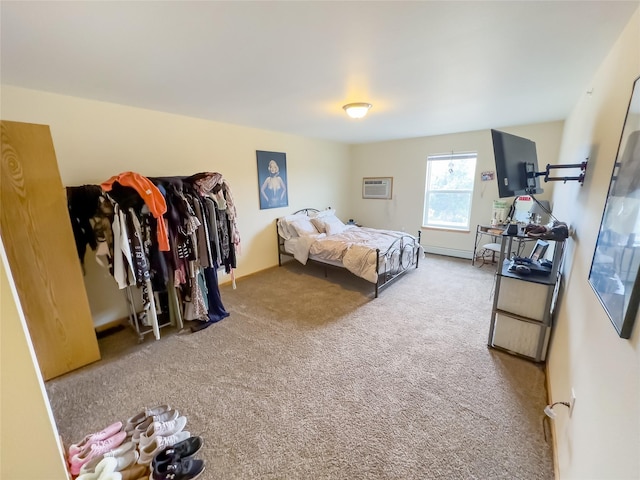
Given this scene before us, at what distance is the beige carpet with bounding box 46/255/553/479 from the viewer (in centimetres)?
145

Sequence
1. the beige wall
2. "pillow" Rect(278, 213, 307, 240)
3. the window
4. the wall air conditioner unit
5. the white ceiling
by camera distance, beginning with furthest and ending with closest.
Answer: the wall air conditioner unit → the window → "pillow" Rect(278, 213, 307, 240) → the white ceiling → the beige wall

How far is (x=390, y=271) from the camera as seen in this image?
3732 mm

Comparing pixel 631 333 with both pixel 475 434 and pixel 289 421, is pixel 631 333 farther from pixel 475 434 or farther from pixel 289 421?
pixel 289 421

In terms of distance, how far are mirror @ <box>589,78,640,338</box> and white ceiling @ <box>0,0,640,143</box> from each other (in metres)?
0.77

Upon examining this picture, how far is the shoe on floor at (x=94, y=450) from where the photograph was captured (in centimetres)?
140

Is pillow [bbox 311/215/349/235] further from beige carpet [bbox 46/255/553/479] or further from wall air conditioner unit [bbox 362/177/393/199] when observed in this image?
beige carpet [bbox 46/255/553/479]

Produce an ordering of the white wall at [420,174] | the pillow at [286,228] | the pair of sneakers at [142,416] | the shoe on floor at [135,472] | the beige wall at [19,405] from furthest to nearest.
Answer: the pillow at [286,228] → the white wall at [420,174] → the pair of sneakers at [142,416] → the shoe on floor at [135,472] → the beige wall at [19,405]

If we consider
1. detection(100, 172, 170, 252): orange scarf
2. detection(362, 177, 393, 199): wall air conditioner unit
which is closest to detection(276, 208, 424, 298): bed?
detection(362, 177, 393, 199): wall air conditioner unit

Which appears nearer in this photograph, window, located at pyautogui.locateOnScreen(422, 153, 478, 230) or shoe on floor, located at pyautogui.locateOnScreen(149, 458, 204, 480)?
shoe on floor, located at pyautogui.locateOnScreen(149, 458, 204, 480)

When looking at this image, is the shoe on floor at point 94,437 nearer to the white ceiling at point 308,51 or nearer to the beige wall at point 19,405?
the beige wall at point 19,405

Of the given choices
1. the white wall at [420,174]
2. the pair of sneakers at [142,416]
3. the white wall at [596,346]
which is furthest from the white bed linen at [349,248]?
the pair of sneakers at [142,416]

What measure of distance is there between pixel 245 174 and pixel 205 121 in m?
0.86

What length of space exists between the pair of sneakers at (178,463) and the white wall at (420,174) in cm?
494

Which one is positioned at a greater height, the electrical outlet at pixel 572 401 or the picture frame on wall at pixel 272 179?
the picture frame on wall at pixel 272 179
